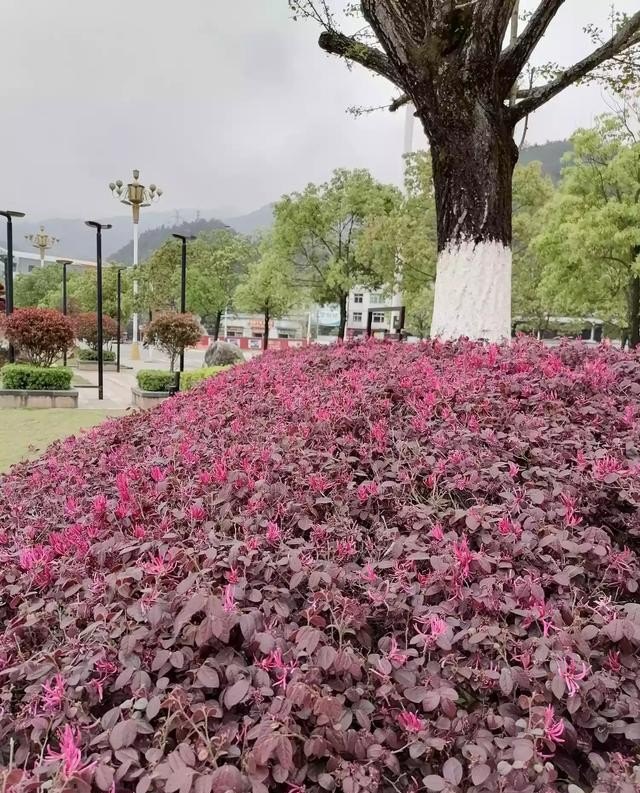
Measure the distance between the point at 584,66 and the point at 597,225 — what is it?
1052 centimetres

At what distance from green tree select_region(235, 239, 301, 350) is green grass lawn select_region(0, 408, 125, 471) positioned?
9.85m

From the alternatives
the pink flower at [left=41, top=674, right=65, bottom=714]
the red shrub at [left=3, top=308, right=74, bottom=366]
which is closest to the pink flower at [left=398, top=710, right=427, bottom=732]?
the pink flower at [left=41, top=674, right=65, bottom=714]

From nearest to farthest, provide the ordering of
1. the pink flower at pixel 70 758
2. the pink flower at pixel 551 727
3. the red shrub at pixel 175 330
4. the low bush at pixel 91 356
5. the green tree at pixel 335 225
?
1. the pink flower at pixel 70 758
2. the pink flower at pixel 551 727
3. the red shrub at pixel 175 330
4. the green tree at pixel 335 225
5. the low bush at pixel 91 356

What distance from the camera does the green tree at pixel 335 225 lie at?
1909cm

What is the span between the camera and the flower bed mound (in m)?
1.18

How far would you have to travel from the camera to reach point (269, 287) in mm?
22984

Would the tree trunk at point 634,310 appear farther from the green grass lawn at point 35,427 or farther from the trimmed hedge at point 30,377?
the trimmed hedge at point 30,377

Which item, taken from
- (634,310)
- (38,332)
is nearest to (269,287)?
(38,332)

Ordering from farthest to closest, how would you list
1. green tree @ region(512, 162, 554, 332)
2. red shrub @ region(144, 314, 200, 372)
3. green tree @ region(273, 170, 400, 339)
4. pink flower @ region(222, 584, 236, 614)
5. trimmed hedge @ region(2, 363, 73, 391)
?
green tree @ region(273, 170, 400, 339)
green tree @ region(512, 162, 554, 332)
red shrub @ region(144, 314, 200, 372)
trimmed hedge @ region(2, 363, 73, 391)
pink flower @ region(222, 584, 236, 614)

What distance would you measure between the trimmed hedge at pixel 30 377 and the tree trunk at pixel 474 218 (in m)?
8.45

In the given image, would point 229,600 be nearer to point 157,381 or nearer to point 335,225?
point 157,381

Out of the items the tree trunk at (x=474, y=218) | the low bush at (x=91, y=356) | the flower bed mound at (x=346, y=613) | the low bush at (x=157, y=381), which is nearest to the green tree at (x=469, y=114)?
the tree trunk at (x=474, y=218)

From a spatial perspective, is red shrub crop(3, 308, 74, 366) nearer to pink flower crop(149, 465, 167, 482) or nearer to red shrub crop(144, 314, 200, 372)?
red shrub crop(144, 314, 200, 372)

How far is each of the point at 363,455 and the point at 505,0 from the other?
4553mm
